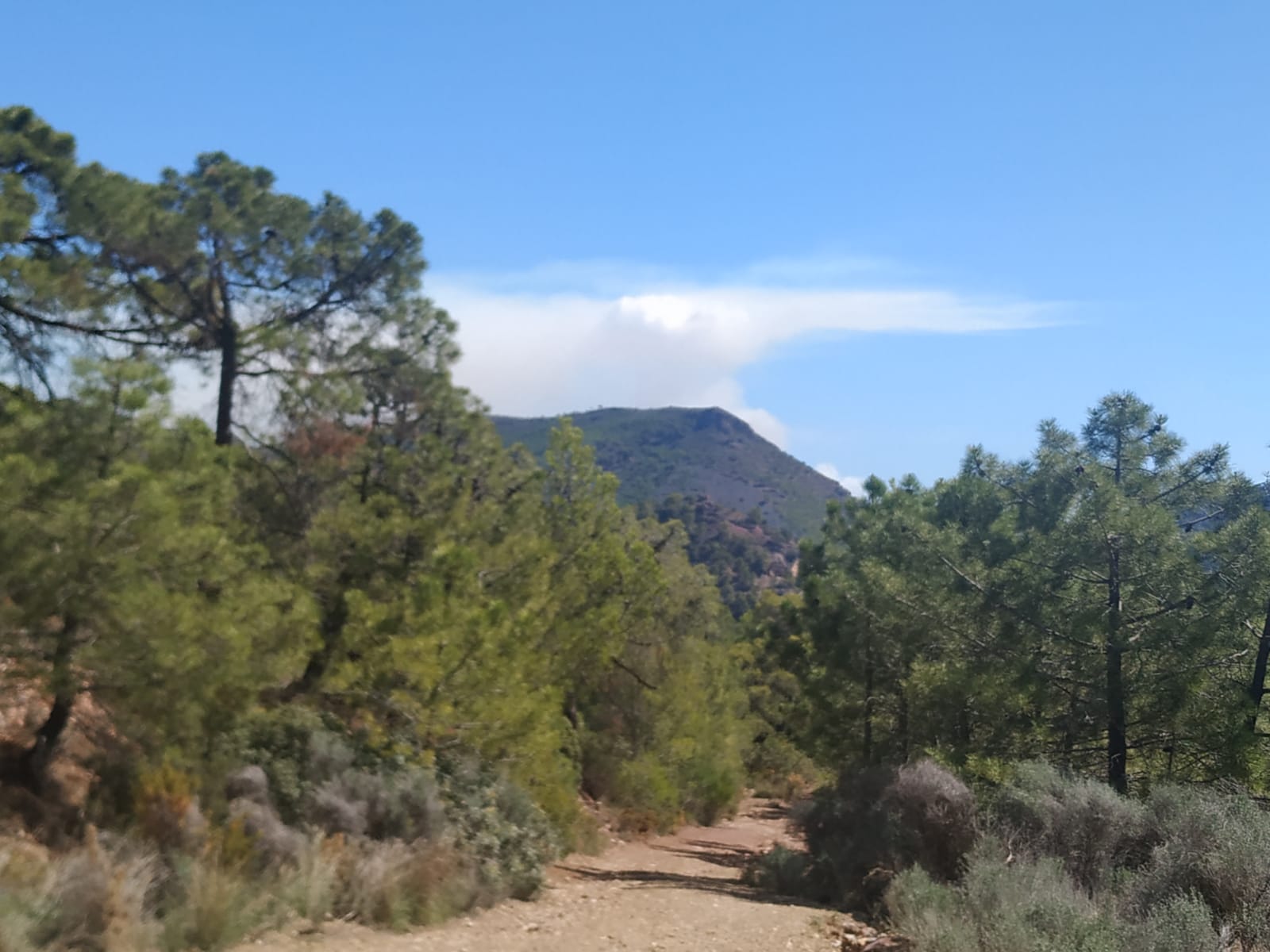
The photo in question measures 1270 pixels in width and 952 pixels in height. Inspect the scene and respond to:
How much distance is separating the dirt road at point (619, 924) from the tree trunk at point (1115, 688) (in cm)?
433

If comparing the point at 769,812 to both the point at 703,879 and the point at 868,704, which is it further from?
the point at 703,879

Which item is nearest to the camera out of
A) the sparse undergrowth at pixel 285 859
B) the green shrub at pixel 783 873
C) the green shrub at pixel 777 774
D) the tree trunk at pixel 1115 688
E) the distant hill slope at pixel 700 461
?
the sparse undergrowth at pixel 285 859

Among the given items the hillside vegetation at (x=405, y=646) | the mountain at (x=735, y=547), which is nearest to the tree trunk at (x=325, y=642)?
the hillside vegetation at (x=405, y=646)

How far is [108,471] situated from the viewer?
1069 centimetres

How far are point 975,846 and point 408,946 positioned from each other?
6.30 m

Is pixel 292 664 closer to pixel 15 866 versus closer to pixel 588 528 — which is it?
pixel 15 866

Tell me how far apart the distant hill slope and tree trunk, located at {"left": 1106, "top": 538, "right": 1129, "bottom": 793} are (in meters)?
123

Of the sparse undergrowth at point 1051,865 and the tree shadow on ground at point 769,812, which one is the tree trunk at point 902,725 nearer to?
the sparse undergrowth at point 1051,865

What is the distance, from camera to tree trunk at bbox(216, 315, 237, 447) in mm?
15914

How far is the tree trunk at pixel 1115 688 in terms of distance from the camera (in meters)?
14.1

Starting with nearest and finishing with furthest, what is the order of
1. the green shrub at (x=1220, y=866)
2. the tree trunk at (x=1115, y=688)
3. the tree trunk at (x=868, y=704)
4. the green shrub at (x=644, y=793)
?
1. the green shrub at (x=1220, y=866)
2. the tree trunk at (x=1115, y=688)
3. the tree trunk at (x=868, y=704)
4. the green shrub at (x=644, y=793)

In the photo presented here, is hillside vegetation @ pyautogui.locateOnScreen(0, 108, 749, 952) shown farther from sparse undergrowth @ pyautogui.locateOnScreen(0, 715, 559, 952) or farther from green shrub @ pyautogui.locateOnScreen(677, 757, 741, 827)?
green shrub @ pyautogui.locateOnScreen(677, 757, 741, 827)

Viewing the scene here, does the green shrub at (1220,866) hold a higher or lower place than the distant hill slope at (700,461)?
lower

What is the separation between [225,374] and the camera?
52.2ft
